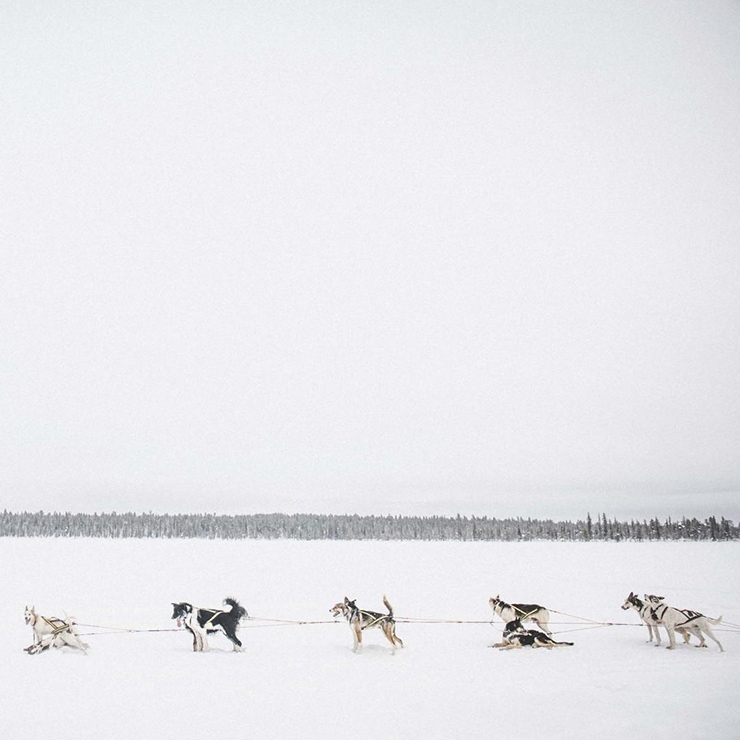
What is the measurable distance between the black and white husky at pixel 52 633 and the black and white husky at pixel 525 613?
963cm

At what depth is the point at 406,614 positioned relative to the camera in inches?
706

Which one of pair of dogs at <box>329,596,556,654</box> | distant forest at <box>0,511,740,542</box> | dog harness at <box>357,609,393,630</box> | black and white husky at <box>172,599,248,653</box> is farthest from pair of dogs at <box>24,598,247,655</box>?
distant forest at <box>0,511,740,542</box>

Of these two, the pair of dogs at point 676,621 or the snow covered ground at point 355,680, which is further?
the pair of dogs at point 676,621

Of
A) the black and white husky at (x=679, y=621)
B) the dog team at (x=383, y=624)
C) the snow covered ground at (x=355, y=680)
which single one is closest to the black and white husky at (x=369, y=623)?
the dog team at (x=383, y=624)

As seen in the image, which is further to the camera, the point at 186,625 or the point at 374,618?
the point at 374,618

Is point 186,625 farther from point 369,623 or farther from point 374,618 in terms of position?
point 374,618

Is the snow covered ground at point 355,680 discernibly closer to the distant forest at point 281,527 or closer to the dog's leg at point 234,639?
the dog's leg at point 234,639

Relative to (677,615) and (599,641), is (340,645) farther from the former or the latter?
(677,615)

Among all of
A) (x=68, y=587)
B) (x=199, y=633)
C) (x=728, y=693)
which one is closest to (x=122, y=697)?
(x=199, y=633)

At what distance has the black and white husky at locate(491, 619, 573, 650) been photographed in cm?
1259

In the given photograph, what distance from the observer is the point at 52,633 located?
11.7 metres

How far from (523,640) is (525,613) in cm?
82

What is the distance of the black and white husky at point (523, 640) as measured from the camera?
41.3 feet

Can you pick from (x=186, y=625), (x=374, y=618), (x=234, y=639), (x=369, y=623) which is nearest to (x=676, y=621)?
(x=374, y=618)
